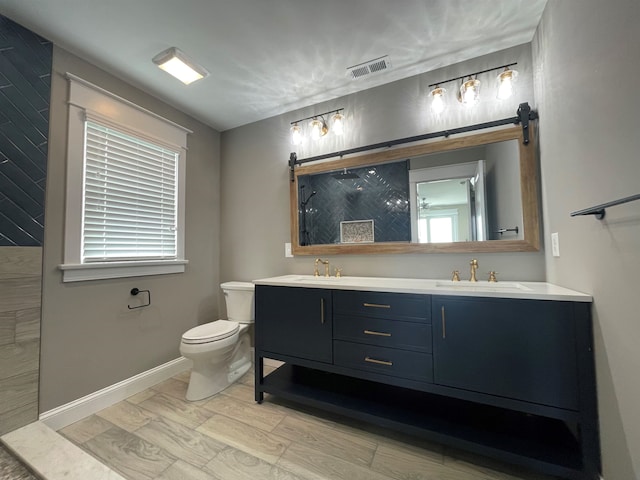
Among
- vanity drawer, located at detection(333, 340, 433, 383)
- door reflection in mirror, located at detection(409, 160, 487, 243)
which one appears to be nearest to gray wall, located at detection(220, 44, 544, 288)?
door reflection in mirror, located at detection(409, 160, 487, 243)

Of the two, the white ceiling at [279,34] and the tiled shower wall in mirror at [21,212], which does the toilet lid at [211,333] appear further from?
the white ceiling at [279,34]

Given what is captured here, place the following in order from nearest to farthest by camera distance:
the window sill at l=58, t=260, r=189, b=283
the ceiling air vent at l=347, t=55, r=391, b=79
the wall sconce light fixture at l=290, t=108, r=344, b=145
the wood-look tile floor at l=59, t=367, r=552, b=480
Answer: the wood-look tile floor at l=59, t=367, r=552, b=480 → the window sill at l=58, t=260, r=189, b=283 → the ceiling air vent at l=347, t=55, r=391, b=79 → the wall sconce light fixture at l=290, t=108, r=344, b=145

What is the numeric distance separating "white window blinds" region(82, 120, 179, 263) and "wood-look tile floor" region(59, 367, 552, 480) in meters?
1.14

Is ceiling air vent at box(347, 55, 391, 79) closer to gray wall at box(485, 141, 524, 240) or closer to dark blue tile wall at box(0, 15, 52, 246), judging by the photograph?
gray wall at box(485, 141, 524, 240)

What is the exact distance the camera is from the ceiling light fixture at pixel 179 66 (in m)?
1.71

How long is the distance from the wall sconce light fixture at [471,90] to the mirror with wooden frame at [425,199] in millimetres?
226

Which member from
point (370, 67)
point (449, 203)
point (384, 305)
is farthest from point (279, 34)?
point (384, 305)

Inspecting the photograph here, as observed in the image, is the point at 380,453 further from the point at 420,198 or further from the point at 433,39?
the point at 433,39

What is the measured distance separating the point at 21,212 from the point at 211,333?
1.35m

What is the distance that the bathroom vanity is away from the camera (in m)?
1.12

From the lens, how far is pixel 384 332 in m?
1.48

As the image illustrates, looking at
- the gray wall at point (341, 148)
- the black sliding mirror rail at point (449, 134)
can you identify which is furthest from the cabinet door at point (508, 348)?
the black sliding mirror rail at point (449, 134)

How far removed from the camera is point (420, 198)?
1881 mm

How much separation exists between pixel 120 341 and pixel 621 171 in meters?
2.95
